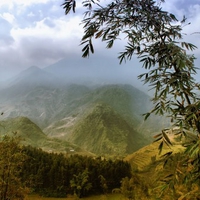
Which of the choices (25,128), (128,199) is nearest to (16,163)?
(128,199)

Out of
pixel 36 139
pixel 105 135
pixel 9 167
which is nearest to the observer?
pixel 9 167

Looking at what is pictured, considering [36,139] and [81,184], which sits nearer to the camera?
[81,184]

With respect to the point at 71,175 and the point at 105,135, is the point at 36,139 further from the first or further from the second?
the point at 71,175

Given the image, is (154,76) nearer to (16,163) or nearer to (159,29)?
(159,29)

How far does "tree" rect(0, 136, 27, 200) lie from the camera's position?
9.47 metres

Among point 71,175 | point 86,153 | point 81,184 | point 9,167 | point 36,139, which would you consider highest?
point 9,167

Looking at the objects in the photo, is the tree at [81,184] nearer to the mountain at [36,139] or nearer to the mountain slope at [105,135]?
the mountain at [36,139]

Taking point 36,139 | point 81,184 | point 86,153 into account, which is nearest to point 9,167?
point 81,184

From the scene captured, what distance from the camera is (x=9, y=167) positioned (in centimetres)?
954

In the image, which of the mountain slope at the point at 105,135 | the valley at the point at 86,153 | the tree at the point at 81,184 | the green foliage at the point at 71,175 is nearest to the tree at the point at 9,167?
the valley at the point at 86,153

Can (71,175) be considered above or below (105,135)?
below

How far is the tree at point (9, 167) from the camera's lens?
31.1 feet

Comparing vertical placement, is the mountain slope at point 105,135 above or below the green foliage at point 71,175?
above

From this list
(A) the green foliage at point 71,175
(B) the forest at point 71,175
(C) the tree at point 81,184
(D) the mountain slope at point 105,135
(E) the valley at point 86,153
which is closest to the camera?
(C) the tree at point 81,184
